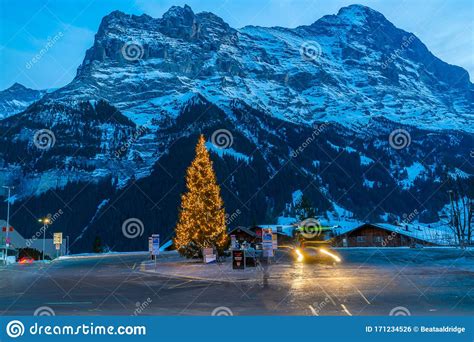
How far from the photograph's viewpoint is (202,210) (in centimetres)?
3500

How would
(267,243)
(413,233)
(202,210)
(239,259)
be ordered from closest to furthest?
1. (267,243)
2. (239,259)
3. (202,210)
4. (413,233)

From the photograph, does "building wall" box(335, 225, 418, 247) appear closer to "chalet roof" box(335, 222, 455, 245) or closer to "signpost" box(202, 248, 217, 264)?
"chalet roof" box(335, 222, 455, 245)

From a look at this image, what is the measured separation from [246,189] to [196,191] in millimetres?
140547

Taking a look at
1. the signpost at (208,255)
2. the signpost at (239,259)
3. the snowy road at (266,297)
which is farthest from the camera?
the signpost at (208,255)

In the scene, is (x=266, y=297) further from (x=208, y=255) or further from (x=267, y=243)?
(x=208, y=255)

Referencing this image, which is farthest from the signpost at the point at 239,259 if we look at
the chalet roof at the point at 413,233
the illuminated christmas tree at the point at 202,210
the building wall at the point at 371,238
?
the chalet roof at the point at 413,233

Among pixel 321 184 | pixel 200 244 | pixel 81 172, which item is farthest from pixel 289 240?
pixel 81 172

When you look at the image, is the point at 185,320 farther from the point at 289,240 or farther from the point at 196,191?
the point at 289,240

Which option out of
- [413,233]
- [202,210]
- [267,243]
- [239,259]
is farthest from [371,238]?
[267,243]

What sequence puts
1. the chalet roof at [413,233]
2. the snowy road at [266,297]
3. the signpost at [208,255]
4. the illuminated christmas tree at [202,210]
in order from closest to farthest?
the snowy road at [266,297], the signpost at [208,255], the illuminated christmas tree at [202,210], the chalet roof at [413,233]

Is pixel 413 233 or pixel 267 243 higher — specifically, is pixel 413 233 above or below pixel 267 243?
below

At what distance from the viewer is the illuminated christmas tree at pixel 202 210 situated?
35.2 metres

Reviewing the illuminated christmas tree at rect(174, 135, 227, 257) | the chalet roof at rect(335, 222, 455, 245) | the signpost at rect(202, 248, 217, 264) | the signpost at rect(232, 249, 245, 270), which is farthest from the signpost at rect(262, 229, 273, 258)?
the chalet roof at rect(335, 222, 455, 245)

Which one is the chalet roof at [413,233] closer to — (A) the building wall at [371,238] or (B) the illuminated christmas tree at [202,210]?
(A) the building wall at [371,238]
